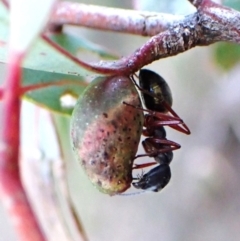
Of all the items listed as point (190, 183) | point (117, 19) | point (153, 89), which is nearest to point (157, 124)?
point (153, 89)

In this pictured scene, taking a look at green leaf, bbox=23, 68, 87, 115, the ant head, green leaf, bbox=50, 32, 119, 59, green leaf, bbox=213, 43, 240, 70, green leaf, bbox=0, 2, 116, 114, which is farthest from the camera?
green leaf, bbox=213, 43, 240, 70

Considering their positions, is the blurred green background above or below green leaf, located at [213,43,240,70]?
below

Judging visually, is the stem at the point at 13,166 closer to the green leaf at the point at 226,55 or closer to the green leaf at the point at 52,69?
the green leaf at the point at 52,69

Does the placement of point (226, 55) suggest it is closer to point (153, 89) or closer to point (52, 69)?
point (153, 89)

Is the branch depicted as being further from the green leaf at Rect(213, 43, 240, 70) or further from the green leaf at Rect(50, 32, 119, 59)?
the green leaf at Rect(213, 43, 240, 70)

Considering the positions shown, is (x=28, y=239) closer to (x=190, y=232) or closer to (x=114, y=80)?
(x=114, y=80)

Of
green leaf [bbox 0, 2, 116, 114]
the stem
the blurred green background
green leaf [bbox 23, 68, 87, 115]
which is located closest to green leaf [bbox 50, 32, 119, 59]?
green leaf [bbox 0, 2, 116, 114]
